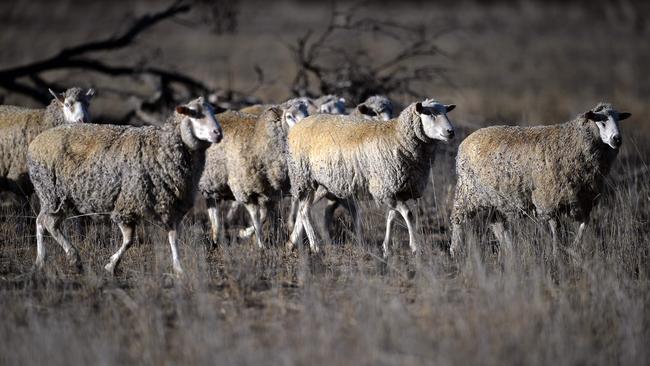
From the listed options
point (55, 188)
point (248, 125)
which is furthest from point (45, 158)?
point (248, 125)

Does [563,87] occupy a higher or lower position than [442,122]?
higher

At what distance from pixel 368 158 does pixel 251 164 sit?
1400 mm

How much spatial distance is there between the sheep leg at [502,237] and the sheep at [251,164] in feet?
8.01

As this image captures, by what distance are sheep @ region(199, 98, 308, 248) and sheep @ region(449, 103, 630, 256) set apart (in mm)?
2152

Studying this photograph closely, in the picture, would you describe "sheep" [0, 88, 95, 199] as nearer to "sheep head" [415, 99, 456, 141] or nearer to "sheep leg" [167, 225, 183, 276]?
"sheep leg" [167, 225, 183, 276]

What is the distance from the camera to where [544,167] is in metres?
9.22

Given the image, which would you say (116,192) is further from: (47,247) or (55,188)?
(47,247)

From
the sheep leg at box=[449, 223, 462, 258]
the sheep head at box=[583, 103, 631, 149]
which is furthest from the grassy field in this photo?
the sheep head at box=[583, 103, 631, 149]

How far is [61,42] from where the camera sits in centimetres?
3831

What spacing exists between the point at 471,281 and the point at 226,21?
1001 centimetres

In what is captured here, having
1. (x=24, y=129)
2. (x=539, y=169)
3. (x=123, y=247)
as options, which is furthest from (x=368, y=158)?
(x=24, y=129)

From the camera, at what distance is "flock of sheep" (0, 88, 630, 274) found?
833 cm

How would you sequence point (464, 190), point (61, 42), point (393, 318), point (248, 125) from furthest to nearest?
point (61, 42)
point (248, 125)
point (464, 190)
point (393, 318)

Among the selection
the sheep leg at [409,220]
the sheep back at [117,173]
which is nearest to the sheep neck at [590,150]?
the sheep leg at [409,220]
